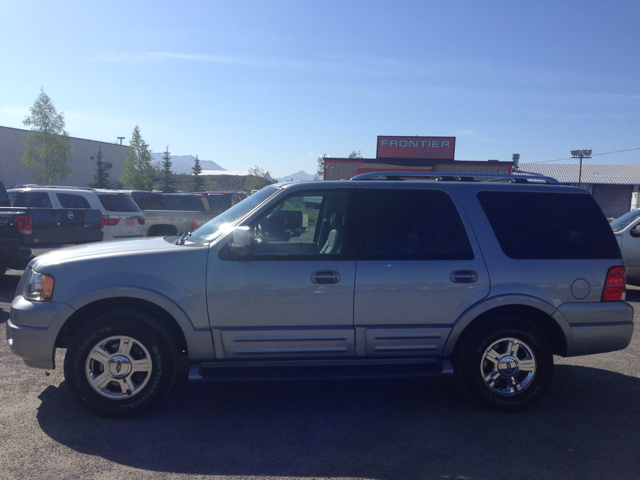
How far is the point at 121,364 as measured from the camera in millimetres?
4043

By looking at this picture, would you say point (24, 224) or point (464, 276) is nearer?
point (464, 276)

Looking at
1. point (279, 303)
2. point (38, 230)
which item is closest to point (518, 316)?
point (279, 303)

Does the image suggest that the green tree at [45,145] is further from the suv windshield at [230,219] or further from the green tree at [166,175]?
the suv windshield at [230,219]

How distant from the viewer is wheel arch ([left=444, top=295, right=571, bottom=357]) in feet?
13.9

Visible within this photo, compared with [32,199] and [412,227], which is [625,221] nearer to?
[412,227]

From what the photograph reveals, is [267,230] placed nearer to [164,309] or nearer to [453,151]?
[164,309]

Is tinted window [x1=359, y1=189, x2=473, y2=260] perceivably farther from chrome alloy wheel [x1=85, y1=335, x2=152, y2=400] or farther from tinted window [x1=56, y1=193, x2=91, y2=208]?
tinted window [x1=56, y1=193, x2=91, y2=208]

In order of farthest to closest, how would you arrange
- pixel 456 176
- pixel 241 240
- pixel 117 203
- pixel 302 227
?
1. pixel 117 203
2. pixel 302 227
3. pixel 456 176
4. pixel 241 240

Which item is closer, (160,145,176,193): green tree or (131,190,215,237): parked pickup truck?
(131,190,215,237): parked pickup truck

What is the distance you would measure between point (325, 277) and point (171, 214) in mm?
12263

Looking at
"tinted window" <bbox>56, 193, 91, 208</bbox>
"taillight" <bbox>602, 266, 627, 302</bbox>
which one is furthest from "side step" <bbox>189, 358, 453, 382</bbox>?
"tinted window" <bbox>56, 193, 91, 208</bbox>

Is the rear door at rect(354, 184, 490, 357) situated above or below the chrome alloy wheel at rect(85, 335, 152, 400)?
above

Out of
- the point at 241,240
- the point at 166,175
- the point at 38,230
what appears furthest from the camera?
the point at 166,175

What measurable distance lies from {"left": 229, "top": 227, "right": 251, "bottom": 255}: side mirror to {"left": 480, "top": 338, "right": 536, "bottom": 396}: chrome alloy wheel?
221cm
